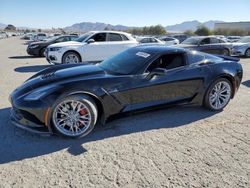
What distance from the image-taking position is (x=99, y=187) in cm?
278

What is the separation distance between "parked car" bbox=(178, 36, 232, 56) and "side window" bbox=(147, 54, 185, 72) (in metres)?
→ 8.13

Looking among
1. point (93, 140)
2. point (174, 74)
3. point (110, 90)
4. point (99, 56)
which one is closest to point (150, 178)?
point (93, 140)

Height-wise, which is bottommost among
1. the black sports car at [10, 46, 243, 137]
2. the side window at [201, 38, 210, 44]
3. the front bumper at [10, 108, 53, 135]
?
the front bumper at [10, 108, 53, 135]

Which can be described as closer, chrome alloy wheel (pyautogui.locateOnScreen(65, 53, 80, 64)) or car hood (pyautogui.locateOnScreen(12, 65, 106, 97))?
car hood (pyautogui.locateOnScreen(12, 65, 106, 97))

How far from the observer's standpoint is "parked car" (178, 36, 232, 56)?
1266 cm

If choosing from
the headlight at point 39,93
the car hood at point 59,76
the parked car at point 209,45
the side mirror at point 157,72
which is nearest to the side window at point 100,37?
the parked car at point 209,45

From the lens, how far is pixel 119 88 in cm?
408

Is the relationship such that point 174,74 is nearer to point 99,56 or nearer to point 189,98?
point 189,98

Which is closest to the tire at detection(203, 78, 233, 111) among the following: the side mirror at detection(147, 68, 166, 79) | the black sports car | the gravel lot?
the black sports car

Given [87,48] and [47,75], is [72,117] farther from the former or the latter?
[87,48]

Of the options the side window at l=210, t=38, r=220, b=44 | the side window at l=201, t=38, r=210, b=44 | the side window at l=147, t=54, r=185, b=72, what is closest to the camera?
the side window at l=147, t=54, r=185, b=72

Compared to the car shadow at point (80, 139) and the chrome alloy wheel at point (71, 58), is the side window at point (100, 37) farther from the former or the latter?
the car shadow at point (80, 139)

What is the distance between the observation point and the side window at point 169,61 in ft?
15.0

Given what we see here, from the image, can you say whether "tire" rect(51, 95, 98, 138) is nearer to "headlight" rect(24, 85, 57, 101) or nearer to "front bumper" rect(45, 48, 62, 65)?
"headlight" rect(24, 85, 57, 101)
